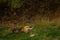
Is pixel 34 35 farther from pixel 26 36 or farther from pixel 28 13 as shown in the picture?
pixel 28 13

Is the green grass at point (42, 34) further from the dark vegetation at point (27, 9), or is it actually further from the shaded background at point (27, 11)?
the dark vegetation at point (27, 9)

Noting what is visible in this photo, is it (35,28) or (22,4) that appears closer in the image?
(35,28)

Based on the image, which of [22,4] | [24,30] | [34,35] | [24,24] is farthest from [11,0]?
[34,35]

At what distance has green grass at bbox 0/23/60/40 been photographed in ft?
23.1

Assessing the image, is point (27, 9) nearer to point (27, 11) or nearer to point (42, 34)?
point (27, 11)

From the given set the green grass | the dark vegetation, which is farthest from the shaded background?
the green grass

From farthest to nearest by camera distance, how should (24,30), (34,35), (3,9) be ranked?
1. (3,9)
2. (24,30)
3. (34,35)

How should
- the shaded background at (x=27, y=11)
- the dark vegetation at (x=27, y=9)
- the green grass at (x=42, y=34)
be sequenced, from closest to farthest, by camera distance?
1. the green grass at (x=42, y=34)
2. the shaded background at (x=27, y=11)
3. the dark vegetation at (x=27, y=9)

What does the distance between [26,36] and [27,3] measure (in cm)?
261

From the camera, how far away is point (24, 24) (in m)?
8.55

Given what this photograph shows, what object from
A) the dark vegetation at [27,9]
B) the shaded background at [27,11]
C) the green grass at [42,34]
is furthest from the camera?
the dark vegetation at [27,9]

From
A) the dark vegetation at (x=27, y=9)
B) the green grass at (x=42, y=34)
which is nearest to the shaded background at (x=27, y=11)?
the dark vegetation at (x=27, y=9)

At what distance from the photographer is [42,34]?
23.7ft

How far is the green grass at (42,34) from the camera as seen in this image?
277 inches
